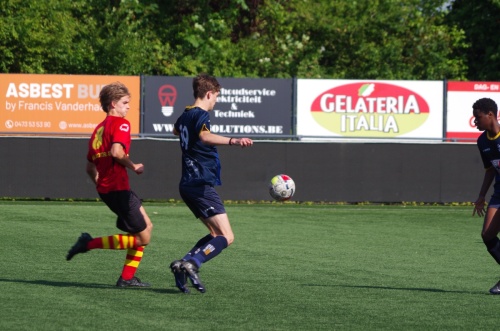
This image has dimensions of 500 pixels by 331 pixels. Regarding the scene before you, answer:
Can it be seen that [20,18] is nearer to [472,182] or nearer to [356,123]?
[356,123]

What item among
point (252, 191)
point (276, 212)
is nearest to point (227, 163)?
point (252, 191)

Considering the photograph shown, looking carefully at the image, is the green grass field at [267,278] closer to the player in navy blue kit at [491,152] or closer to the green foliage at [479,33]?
the player in navy blue kit at [491,152]

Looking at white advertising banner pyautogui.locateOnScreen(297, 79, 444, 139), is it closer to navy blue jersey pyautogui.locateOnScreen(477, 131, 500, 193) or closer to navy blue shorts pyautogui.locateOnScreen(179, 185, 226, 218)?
navy blue jersey pyautogui.locateOnScreen(477, 131, 500, 193)

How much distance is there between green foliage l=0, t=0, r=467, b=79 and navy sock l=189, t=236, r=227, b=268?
2232 cm

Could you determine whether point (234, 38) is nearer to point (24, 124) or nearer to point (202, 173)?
point (24, 124)

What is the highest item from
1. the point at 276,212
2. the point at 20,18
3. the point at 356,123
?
the point at 20,18

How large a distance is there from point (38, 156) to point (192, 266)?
15.1 m

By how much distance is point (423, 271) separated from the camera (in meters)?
12.2

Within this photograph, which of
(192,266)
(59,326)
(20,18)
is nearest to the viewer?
(59,326)

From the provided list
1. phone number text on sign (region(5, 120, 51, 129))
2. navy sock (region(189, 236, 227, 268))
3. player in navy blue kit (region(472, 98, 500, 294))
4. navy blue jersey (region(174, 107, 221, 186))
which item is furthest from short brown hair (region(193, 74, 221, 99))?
phone number text on sign (region(5, 120, 51, 129))

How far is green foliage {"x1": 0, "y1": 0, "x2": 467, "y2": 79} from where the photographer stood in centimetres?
3195

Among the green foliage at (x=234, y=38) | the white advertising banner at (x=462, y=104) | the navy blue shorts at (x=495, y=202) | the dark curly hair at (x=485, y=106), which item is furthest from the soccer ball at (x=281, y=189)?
the green foliage at (x=234, y=38)

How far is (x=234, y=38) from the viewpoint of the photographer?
38.4 m

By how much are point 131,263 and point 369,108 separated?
16.9m
